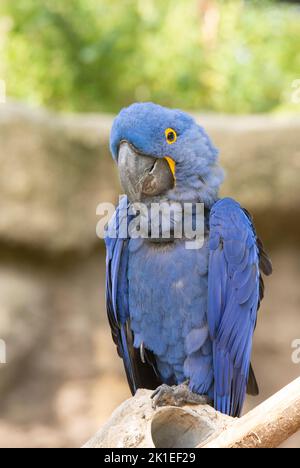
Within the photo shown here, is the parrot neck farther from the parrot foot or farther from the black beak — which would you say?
the parrot foot

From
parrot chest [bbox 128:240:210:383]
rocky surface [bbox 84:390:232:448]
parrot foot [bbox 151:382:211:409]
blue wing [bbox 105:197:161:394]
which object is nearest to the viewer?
rocky surface [bbox 84:390:232:448]


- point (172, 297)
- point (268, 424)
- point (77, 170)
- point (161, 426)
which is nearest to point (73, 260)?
point (77, 170)

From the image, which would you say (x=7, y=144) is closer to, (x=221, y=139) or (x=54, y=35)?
(x=221, y=139)

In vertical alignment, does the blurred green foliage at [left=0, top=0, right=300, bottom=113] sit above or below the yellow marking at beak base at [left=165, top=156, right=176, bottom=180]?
above

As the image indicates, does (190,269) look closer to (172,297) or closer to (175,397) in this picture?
(172,297)

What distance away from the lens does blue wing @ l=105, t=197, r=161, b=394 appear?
2855mm

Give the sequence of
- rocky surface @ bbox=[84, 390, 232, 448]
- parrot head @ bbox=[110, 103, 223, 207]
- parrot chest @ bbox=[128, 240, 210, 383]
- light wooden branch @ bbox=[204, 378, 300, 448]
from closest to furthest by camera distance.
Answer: light wooden branch @ bbox=[204, 378, 300, 448]
rocky surface @ bbox=[84, 390, 232, 448]
parrot head @ bbox=[110, 103, 223, 207]
parrot chest @ bbox=[128, 240, 210, 383]

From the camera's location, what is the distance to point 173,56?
6.67 metres

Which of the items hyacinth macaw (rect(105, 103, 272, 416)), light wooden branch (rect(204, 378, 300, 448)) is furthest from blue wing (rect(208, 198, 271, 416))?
light wooden branch (rect(204, 378, 300, 448))

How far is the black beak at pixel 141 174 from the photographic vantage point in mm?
2621

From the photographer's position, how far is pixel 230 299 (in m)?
2.72

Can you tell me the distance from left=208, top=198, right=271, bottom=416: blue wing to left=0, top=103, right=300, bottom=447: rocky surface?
242 centimetres

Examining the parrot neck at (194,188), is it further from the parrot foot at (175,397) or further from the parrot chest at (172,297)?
the parrot foot at (175,397)

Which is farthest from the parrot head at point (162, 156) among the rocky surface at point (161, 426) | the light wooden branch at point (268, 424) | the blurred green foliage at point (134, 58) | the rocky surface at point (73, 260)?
the blurred green foliage at point (134, 58)
